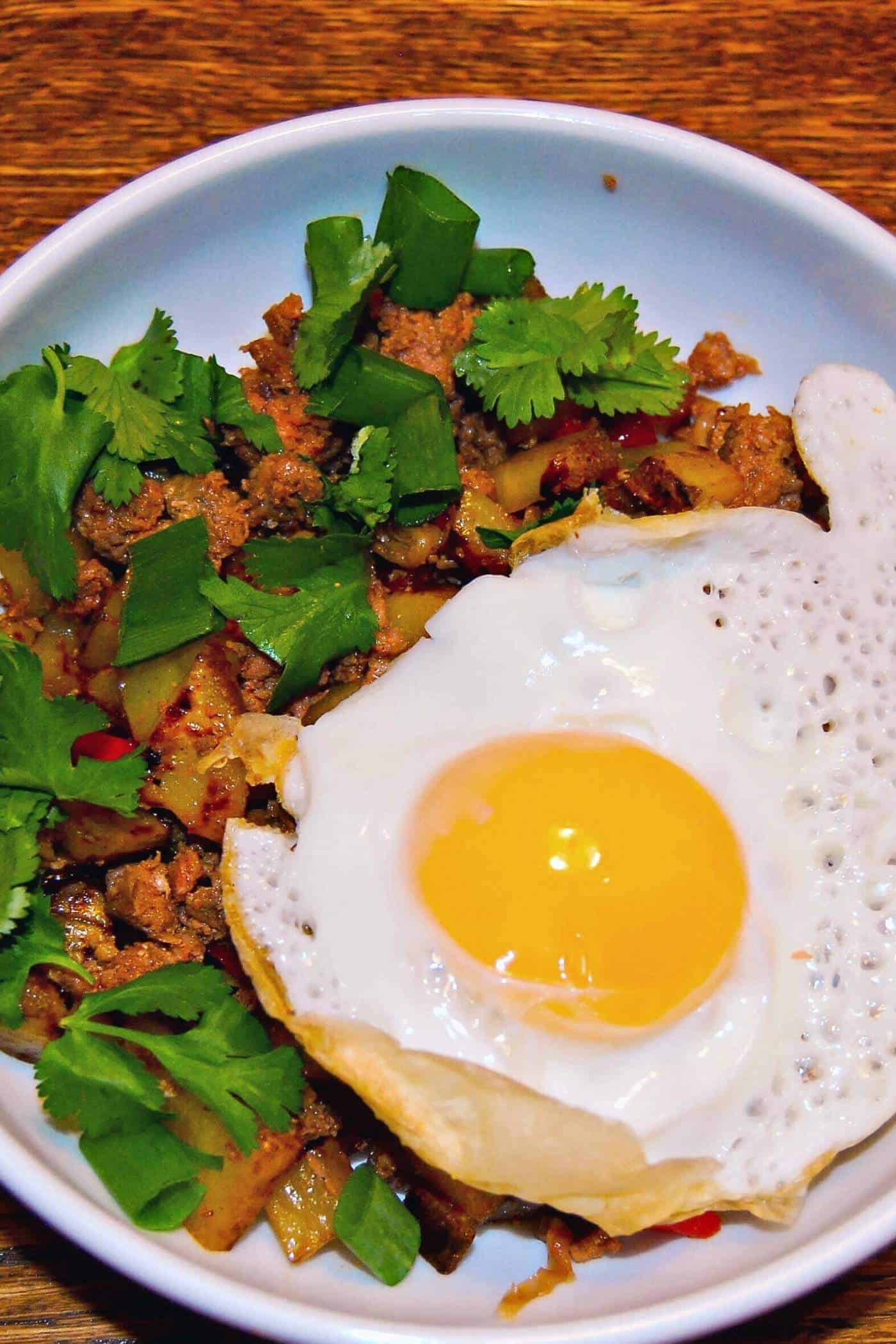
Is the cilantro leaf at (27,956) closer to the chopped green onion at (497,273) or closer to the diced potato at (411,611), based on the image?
the diced potato at (411,611)

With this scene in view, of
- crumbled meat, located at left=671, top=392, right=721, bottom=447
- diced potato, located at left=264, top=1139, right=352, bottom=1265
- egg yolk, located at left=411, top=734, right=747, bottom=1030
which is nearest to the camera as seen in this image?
egg yolk, located at left=411, top=734, right=747, bottom=1030

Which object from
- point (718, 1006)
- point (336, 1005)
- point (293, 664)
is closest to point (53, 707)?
point (293, 664)

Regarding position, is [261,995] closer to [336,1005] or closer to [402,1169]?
[336,1005]

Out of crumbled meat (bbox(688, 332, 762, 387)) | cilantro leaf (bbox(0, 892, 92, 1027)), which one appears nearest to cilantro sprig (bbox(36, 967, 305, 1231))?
cilantro leaf (bbox(0, 892, 92, 1027))

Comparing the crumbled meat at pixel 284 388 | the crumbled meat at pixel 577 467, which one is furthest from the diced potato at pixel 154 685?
the crumbled meat at pixel 577 467

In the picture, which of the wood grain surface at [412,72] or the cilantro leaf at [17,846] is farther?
the wood grain surface at [412,72]

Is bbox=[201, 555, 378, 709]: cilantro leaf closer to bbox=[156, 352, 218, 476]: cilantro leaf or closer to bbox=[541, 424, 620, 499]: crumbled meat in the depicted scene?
bbox=[156, 352, 218, 476]: cilantro leaf
